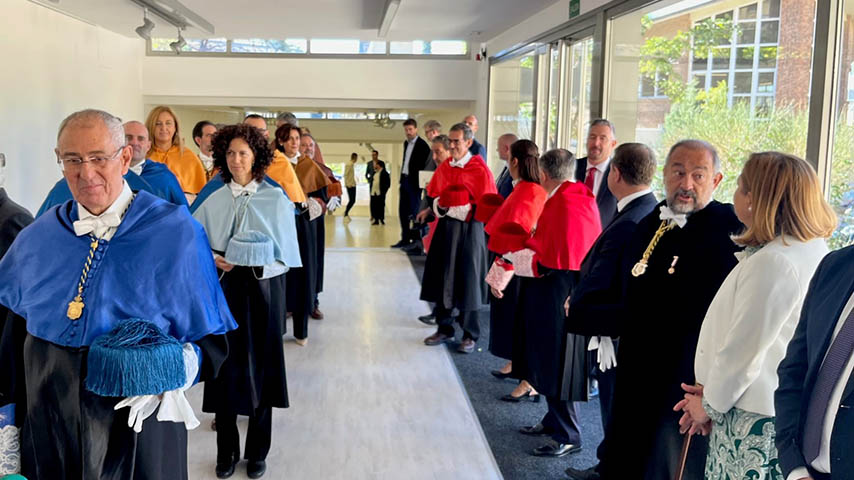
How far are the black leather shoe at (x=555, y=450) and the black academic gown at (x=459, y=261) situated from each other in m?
1.86

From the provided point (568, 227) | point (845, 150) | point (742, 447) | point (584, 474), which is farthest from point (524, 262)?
point (742, 447)

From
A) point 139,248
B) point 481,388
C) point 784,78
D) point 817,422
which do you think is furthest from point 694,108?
point 139,248

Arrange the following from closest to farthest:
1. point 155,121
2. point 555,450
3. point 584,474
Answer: point 584,474
point 555,450
point 155,121

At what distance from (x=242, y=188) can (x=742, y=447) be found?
2356mm

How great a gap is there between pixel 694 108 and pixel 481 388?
2186 millimetres

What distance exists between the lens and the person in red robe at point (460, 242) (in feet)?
17.4

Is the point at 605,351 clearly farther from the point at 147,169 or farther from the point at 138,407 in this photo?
the point at 147,169

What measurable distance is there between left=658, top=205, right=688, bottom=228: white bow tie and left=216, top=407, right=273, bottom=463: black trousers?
200cm

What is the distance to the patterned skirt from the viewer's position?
1.86 metres

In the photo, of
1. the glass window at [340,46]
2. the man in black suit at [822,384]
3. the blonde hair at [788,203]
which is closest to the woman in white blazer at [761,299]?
the blonde hair at [788,203]

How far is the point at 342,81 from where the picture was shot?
1022cm

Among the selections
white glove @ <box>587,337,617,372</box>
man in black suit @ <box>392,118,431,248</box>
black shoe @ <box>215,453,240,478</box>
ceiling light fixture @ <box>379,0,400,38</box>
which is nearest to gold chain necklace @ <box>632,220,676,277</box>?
white glove @ <box>587,337,617,372</box>

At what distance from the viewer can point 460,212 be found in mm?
5273

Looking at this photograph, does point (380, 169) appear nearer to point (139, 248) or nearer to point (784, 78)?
point (784, 78)
